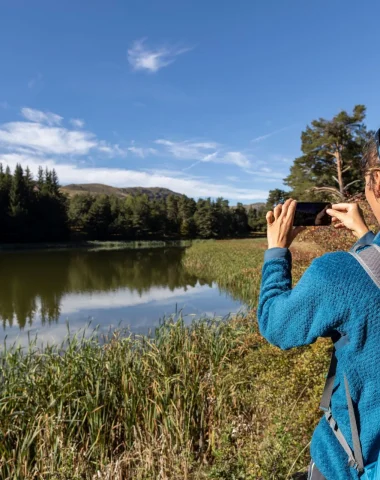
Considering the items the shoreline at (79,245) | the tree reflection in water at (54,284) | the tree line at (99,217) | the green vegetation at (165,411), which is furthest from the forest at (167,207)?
the green vegetation at (165,411)

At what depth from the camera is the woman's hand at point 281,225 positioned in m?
1.04

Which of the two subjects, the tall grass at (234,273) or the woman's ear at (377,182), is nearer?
the woman's ear at (377,182)

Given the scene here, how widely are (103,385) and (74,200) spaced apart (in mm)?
55852

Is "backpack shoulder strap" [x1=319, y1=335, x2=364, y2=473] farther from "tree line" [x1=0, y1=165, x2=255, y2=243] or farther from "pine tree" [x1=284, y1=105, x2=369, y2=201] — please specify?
"tree line" [x1=0, y1=165, x2=255, y2=243]

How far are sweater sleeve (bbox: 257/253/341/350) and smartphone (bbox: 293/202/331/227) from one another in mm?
246

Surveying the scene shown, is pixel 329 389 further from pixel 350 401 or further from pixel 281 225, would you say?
pixel 281 225

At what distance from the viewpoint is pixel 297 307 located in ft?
2.81

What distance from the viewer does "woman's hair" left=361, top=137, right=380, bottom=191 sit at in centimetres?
90

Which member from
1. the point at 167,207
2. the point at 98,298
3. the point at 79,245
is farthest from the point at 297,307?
the point at 167,207

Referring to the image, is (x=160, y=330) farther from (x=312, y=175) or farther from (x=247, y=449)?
(x=312, y=175)

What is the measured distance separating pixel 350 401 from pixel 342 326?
0.60 ft

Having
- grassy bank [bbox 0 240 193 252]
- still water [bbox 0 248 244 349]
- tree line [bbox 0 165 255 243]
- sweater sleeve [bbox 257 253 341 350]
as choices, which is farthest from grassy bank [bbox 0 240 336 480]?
tree line [bbox 0 165 255 243]

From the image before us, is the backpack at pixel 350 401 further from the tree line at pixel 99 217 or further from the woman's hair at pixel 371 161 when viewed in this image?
the tree line at pixel 99 217

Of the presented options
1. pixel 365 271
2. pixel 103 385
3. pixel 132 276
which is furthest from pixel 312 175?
pixel 365 271
